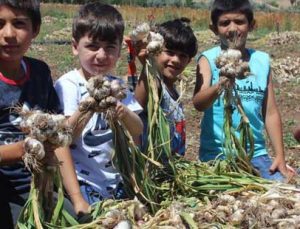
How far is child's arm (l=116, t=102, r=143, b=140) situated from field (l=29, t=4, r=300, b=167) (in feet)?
2.89

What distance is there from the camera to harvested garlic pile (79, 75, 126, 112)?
195 centimetres

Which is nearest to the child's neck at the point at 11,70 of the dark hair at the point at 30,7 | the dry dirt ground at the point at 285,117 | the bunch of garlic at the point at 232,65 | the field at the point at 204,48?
the dark hair at the point at 30,7

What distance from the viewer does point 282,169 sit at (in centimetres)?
297

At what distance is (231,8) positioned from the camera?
307 cm

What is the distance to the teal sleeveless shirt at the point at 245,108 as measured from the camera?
3.07 metres

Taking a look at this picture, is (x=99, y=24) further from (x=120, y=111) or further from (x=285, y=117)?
(x=285, y=117)

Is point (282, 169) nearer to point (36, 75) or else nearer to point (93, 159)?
point (93, 159)

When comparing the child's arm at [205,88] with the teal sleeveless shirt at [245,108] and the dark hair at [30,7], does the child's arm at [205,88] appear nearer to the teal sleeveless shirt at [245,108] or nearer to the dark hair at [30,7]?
the teal sleeveless shirt at [245,108]

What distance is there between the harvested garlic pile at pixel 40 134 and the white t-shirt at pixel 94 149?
2.08 feet

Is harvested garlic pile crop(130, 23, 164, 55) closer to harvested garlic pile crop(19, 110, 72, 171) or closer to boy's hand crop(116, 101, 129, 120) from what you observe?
boy's hand crop(116, 101, 129, 120)

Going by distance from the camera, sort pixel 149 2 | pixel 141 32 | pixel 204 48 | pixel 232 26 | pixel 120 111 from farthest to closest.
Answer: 1. pixel 149 2
2. pixel 204 48
3. pixel 232 26
4. pixel 141 32
5. pixel 120 111

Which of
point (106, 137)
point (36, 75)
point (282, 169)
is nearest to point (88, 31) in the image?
point (36, 75)

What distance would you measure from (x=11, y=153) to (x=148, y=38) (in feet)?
2.30

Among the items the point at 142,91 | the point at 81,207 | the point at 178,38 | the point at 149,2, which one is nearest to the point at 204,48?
the point at 178,38
